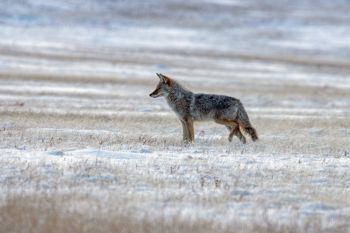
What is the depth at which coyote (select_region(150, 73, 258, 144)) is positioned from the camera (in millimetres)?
17172

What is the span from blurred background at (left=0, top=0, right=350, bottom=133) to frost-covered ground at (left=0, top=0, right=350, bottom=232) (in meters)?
0.14

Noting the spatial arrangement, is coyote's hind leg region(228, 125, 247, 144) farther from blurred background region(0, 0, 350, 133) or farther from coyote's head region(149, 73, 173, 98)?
blurred background region(0, 0, 350, 133)

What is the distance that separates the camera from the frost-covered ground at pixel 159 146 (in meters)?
9.70

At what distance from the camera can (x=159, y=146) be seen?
15.7 meters

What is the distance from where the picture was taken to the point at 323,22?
100 m

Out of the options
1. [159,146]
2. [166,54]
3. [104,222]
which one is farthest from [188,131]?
[166,54]

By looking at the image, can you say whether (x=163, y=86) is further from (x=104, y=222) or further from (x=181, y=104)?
(x=104, y=222)

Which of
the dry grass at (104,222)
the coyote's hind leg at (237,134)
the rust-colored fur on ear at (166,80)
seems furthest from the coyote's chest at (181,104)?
the dry grass at (104,222)

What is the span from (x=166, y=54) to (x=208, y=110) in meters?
39.8

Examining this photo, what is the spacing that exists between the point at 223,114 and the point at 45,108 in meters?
9.17

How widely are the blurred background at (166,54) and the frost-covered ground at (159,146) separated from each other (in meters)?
0.14

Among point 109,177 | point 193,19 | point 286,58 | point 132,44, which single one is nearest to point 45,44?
point 132,44

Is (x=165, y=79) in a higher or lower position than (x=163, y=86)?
higher

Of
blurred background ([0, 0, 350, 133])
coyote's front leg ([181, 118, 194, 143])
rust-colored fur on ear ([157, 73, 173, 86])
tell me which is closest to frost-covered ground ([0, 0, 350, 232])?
blurred background ([0, 0, 350, 133])
